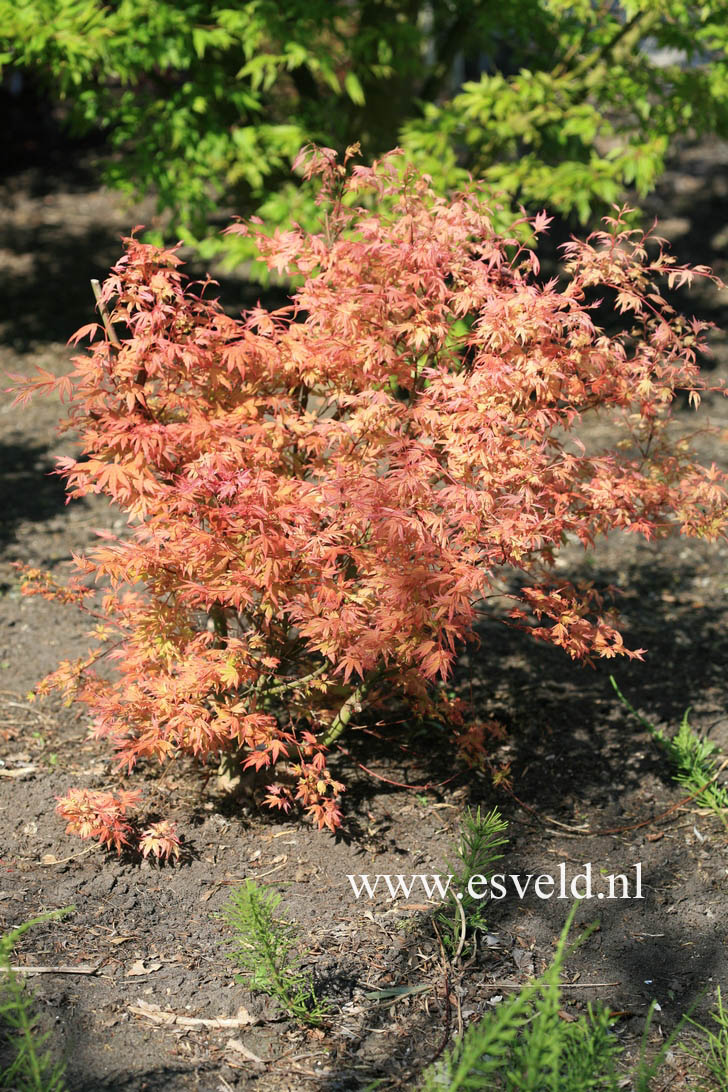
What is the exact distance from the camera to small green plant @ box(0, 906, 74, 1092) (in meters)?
2.32

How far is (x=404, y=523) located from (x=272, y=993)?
4.25ft

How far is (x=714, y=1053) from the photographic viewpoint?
2750mm

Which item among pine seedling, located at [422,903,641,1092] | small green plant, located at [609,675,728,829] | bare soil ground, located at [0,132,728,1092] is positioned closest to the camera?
pine seedling, located at [422,903,641,1092]

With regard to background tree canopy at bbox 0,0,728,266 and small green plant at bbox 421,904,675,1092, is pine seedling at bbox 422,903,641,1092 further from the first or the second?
background tree canopy at bbox 0,0,728,266

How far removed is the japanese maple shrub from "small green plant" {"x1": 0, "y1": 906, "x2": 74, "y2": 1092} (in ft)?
2.29

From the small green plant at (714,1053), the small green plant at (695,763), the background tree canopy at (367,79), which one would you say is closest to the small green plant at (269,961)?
the small green plant at (714,1053)

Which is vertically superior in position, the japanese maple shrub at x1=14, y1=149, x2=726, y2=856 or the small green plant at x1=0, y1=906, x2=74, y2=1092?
the japanese maple shrub at x1=14, y1=149, x2=726, y2=856

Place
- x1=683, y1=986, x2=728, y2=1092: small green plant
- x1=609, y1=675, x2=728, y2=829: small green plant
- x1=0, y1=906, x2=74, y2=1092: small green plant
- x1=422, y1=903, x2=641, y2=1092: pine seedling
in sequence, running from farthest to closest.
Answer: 1. x1=609, y1=675, x2=728, y2=829: small green plant
2. x1=683, y1=986, x2=728, y2=1092: small green plant
3. x1=0, y1=906, x2=74, y2=1092: small green plant
4. x1=422, y1=903, x2=641, y2=1092: pine seedling

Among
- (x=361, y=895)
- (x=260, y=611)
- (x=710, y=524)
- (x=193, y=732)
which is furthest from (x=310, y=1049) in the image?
(x=710, y=524)

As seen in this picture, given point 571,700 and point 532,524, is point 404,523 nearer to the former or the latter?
point 532,524

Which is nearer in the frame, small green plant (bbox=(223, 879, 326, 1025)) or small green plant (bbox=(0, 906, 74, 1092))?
small green plant (bbox=(0, 906, 74, 1092))

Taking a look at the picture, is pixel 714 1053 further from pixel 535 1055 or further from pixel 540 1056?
pixel 535 1055

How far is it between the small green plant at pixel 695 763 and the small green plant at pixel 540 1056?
117 centimetres

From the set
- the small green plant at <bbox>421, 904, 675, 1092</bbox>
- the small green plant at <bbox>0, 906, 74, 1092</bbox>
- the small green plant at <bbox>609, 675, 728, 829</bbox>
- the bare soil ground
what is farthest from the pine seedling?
the small green plant at <bbox>609, 675, 728, 829</bbox>
